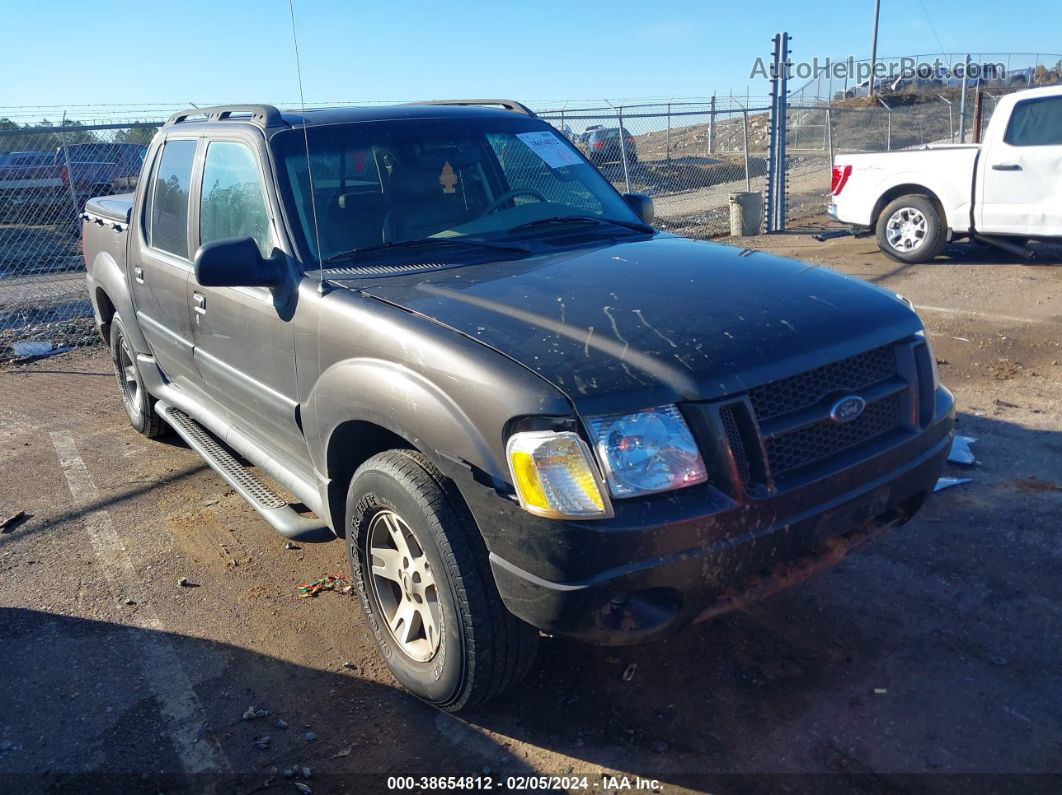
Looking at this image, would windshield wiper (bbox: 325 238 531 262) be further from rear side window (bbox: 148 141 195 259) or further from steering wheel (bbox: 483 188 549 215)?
rear side window (bbox: 148 141 195 259)

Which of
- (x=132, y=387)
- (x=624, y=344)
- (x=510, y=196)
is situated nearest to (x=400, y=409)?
(x=624, y=344)

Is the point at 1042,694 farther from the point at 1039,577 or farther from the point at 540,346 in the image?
the point at 540,346

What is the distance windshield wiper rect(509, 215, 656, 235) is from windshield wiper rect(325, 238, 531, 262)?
0.23 metres

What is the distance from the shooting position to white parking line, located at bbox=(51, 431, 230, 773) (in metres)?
3.04

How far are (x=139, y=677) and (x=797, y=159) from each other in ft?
87.6

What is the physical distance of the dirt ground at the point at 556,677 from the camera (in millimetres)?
2869

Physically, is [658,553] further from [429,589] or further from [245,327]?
[245,327]

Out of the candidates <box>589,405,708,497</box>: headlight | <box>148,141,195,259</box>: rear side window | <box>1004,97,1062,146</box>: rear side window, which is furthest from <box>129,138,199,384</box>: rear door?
<box>1004,97,1062,146</box>: rear side window

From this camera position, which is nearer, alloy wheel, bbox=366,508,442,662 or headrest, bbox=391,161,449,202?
alloy wheel, bbox=366,508,442,662

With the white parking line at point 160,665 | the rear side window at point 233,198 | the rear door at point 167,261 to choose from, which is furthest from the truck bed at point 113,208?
the white parking line at point 160,665

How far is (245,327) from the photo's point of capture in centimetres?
386

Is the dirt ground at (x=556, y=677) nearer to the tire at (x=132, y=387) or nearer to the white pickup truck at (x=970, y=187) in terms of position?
the tire at (x=132, y=387)

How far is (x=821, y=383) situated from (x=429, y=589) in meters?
1.45

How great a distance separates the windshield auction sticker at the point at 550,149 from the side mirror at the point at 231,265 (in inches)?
62.5
